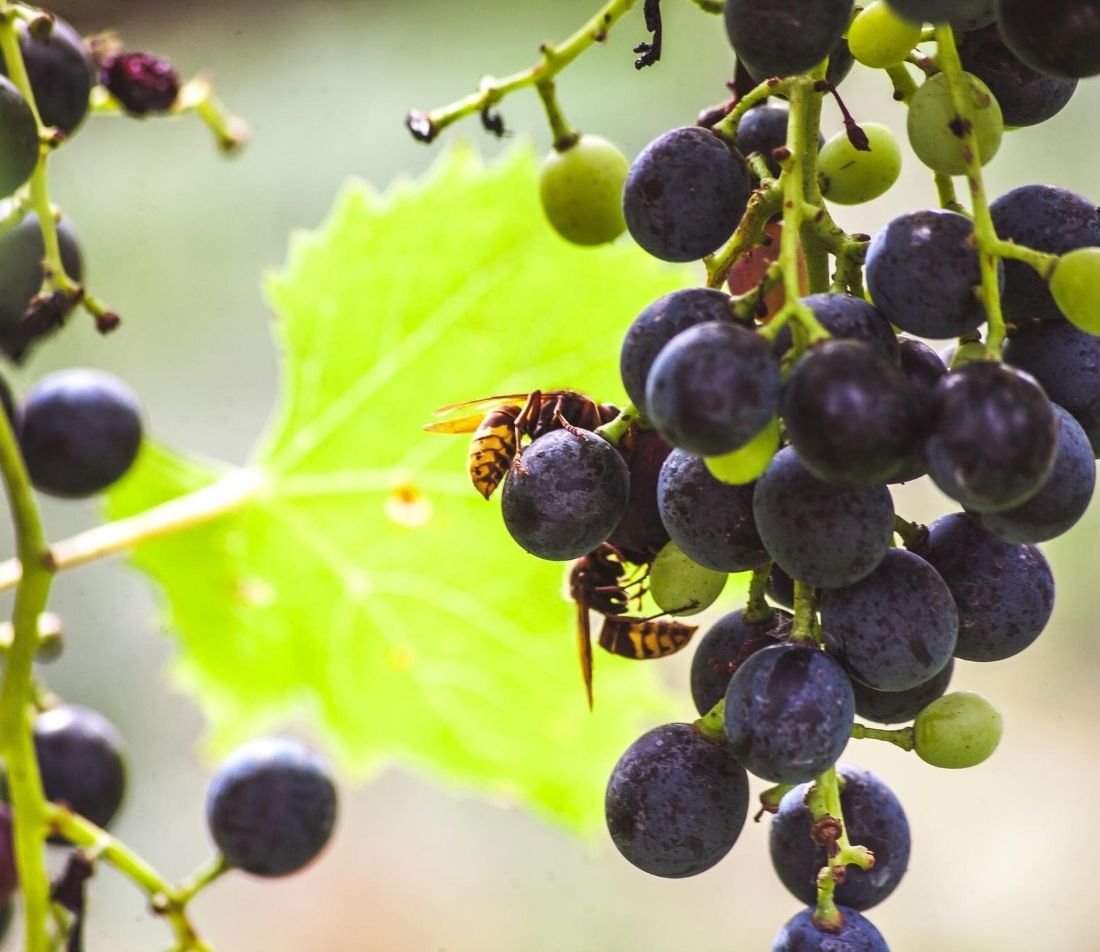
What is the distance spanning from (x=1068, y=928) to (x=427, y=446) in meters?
1.98

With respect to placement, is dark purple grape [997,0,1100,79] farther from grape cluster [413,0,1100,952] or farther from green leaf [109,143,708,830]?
green leaf [109,143,708,830]

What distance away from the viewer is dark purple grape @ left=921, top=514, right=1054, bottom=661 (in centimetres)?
57

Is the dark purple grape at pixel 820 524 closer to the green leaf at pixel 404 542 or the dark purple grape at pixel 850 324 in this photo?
the dark purple grape at pixel 850 324


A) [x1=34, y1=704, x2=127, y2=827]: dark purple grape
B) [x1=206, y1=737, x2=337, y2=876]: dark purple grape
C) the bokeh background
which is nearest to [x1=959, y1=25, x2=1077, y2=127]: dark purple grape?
[x1=206, y1=737, x2=337, y2=876]: dark purple grape

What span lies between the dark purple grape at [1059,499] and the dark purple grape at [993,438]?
0.06 metres

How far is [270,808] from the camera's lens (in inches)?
36.2

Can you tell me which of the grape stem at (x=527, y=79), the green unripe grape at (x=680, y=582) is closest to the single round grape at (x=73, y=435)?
the grape stem at (x=527, y=79)

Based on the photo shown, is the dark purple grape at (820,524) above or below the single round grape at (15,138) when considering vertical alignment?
below

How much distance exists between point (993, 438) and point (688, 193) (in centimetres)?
20

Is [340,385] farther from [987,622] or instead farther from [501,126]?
[987,622]

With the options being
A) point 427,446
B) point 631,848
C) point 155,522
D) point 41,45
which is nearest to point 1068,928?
point 427,446

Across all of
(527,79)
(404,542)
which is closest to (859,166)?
(527,79)

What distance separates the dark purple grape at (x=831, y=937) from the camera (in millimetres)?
565

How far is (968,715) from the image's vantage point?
59cm
